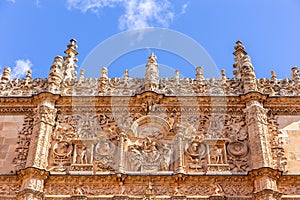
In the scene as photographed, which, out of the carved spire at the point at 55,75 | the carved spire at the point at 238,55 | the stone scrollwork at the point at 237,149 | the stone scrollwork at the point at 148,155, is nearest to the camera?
the stone scrollwork at the point at 148,155

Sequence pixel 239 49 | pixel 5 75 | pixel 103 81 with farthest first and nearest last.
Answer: pixel 239 49
pixel 5 75
pixel 103 81

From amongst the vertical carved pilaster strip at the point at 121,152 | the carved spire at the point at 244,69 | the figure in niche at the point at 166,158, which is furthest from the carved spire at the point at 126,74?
the carved spire at the point at 244,69

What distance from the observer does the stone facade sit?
13.1 meters

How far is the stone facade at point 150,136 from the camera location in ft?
42.9

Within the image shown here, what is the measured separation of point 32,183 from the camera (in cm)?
1283

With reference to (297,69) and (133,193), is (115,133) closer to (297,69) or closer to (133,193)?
(133,193)

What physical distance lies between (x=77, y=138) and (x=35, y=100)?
201cm

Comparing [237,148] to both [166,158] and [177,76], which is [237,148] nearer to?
[166,158]

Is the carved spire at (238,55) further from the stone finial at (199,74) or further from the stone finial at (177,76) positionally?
the stone finial at (177,76)

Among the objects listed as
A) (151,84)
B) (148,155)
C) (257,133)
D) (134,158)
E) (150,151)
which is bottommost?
(134,158)

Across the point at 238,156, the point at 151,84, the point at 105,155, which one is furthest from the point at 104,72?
the point at 238,156

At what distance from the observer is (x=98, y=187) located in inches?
518

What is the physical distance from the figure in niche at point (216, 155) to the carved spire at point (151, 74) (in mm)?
2768

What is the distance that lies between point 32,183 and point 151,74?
5.15m
